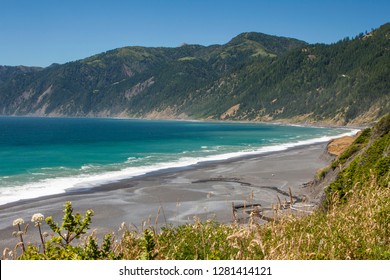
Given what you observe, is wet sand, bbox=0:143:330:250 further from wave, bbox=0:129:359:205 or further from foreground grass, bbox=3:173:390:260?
foreground grass, bbox=3:173:390:260

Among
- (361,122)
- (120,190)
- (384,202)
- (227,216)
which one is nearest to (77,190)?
(120,190)

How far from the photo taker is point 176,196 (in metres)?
29.8

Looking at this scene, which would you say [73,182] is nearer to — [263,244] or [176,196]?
[176,196]

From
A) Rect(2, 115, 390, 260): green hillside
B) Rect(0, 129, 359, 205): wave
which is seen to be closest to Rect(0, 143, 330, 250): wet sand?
Rect(0, 129, 359, 205): wave

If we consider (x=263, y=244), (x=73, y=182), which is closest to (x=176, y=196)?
(x=73, y=182)

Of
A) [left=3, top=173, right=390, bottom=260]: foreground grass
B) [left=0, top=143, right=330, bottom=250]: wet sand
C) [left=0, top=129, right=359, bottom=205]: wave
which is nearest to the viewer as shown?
[left=3, top=173, right=390, bottom=260]: foreground grass

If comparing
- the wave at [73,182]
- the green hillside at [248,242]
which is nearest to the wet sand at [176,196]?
the wave at [73,182]

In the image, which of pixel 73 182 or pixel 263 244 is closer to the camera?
pixel 263 244

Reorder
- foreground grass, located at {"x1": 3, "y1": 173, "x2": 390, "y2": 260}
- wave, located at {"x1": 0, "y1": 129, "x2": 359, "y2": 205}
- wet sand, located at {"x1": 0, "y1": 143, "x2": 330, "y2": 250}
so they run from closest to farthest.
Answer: foreground grass, located at {"x1": 3, "y1": 173, "x2": 390, "y2": 260}
wet sand, located at {"x1": 0, "y1": 143, "x2": 330, "y2": 250}
wave, located at {"x1": 0, "y1": 129, "x2": 359, "y2": 205}

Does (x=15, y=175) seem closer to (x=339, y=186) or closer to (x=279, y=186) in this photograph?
(x=279, y=186)

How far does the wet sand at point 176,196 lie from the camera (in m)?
22.7

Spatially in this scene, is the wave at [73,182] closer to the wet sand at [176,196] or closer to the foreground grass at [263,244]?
the wet sand at [176,196]

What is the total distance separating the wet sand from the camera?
893 inches

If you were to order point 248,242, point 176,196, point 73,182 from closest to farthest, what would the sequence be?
point 248,242
point 176,196
point 73,182
